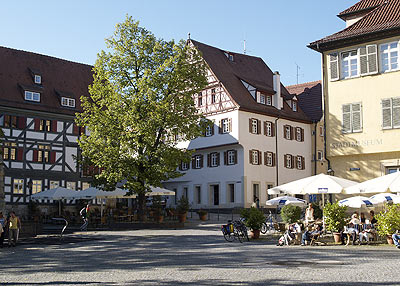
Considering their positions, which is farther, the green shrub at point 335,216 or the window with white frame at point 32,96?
the window with white frame at point 32,96

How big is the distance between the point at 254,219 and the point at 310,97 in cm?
3689

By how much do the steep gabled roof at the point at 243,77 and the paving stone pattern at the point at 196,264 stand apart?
28865mm

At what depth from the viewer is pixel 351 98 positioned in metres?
25.6

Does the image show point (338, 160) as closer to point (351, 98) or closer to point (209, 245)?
point (351, 98)

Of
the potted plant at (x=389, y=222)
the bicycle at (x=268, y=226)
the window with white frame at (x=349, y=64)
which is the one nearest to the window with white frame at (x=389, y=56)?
the window with white frame at (x=349, y=64)

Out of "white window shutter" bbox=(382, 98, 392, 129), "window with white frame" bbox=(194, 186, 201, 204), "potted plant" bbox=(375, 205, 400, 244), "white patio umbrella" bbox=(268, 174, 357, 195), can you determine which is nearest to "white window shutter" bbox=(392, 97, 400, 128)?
"white window shutter" bbox=(382, 98, 392, 129)

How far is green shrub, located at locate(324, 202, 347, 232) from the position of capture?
20062 millimetres

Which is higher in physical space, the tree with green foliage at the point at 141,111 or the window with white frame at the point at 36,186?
the tree with green foliage at the point at 141,111

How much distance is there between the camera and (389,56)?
2455cm

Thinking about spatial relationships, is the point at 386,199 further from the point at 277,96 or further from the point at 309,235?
the point at 277,96

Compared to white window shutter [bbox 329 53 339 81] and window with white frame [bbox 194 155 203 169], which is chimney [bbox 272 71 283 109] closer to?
window with white frame [bbox 194 155 203 169]

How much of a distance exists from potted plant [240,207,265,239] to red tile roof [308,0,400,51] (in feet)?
30.3

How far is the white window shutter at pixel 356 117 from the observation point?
25344mm

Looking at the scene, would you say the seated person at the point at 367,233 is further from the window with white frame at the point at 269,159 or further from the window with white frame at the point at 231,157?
the window with white frame at the point at 269,159
